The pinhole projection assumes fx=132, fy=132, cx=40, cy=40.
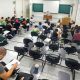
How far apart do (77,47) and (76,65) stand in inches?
106

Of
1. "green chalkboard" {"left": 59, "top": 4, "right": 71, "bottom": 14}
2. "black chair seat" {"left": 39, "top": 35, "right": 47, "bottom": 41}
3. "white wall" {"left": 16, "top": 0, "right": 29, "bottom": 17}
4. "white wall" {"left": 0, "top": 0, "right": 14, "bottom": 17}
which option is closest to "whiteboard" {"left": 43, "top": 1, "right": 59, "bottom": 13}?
"green chalkboard" {"left": 59, "top": 4, "right": 71, "bottom": 14}

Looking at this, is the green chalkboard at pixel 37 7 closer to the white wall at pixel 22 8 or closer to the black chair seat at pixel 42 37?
the white wall at pixel 22 8

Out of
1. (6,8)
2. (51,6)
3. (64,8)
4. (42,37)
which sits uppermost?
(51,6)

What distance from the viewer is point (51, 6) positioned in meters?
20.2

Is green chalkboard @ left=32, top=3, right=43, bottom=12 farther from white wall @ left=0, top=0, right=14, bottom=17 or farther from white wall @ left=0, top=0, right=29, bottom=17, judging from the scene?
white wall @ left=0, top=0, right=14, bottom=17

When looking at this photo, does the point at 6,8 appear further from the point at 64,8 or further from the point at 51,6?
the point at 64,8

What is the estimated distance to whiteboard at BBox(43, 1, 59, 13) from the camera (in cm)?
1983

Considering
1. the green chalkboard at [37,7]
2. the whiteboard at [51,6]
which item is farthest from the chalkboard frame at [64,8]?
the green chalkboard at [37,7]

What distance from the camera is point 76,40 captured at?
9.71 m

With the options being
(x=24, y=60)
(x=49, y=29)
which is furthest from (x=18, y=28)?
(x=24, y=60)

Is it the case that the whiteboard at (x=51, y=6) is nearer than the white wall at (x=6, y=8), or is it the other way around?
the white wall at (x=6, y=8)

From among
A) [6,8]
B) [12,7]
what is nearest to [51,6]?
[12,7]

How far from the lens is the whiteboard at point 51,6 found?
1983cm

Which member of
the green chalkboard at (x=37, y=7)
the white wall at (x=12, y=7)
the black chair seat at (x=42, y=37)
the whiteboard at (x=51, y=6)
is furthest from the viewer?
the green chalkboard at (x=37, y=7)
